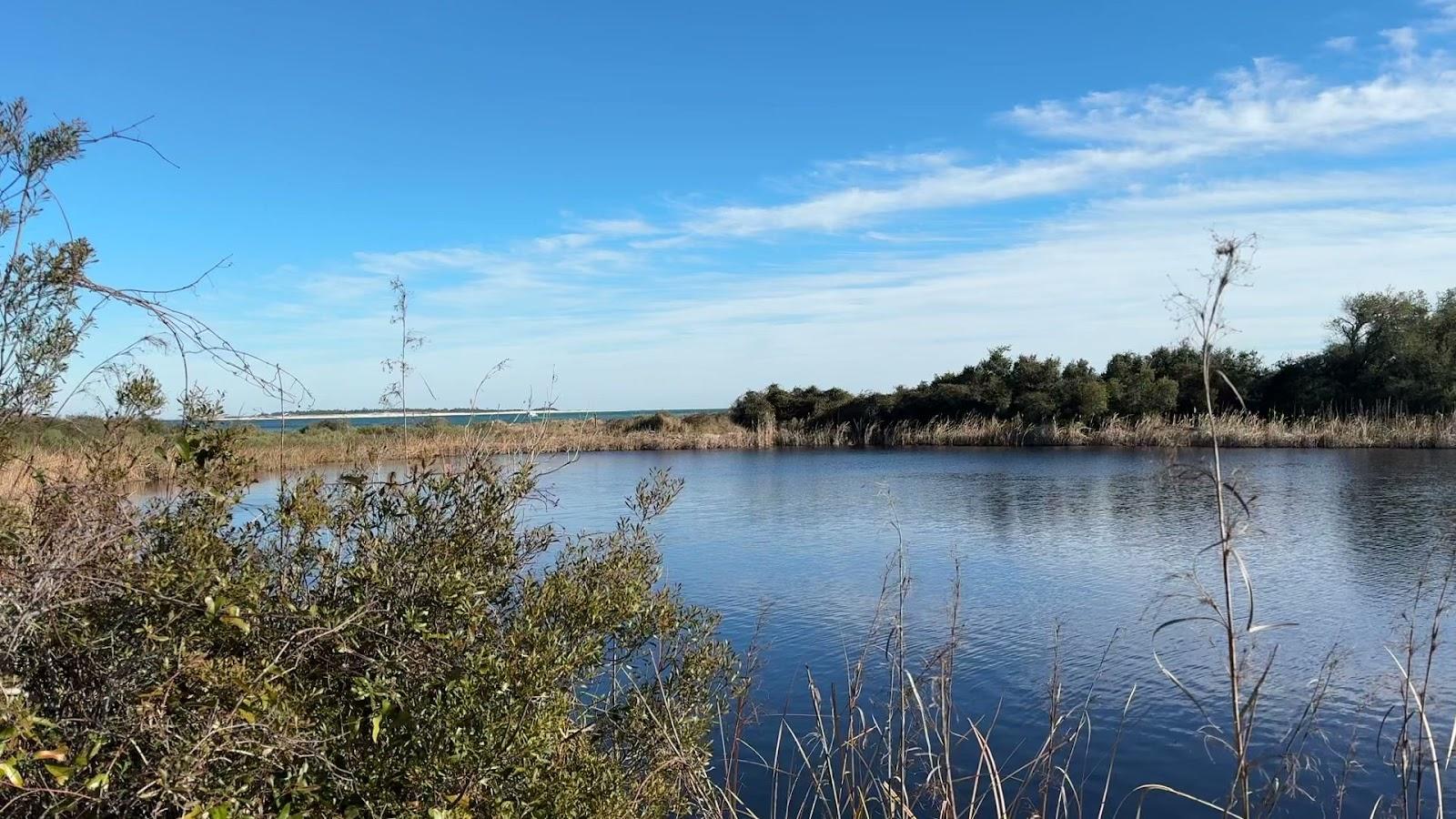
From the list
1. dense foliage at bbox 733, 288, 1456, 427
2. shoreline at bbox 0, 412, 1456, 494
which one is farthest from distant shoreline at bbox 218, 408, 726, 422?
dense foliage at bbox 733, 288, 1456, 427

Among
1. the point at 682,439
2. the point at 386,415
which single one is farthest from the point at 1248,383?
the point at 386,415

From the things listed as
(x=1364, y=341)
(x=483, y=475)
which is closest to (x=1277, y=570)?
(x=483, y=475)

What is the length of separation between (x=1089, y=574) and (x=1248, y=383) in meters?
28.3

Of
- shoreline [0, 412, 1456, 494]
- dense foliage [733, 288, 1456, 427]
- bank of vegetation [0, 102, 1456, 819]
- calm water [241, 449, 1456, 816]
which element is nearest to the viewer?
bank of vegetation [0, 102, 1456, 819]

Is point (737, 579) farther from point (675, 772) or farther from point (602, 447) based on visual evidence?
point (602, 447)

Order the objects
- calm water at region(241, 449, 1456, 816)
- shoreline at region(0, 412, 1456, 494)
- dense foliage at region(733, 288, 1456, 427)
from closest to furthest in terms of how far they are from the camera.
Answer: shoreline at region(0, 412, 1456, 494)
calm water at region(241, 449, 1456, 816)
dense foliage at region(733, 288, 1456, 427)

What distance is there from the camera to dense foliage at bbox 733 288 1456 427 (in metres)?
32.4

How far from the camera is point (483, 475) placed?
4.42m

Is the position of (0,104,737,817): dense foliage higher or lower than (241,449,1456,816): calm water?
higher

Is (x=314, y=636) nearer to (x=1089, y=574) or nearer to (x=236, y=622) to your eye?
(x=236, y=622)

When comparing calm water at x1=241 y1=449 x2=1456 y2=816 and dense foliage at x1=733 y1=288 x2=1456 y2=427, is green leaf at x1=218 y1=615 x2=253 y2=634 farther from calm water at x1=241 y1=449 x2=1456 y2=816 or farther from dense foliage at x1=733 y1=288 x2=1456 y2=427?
dense foliage at x1=733 y1=288 x2=1456 y2=427

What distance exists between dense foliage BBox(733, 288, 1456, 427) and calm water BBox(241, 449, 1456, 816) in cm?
675

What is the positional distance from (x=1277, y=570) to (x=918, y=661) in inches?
283

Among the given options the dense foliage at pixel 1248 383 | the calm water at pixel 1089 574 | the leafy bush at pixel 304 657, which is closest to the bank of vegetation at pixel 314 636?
the leafy bush at pixel 304 657
